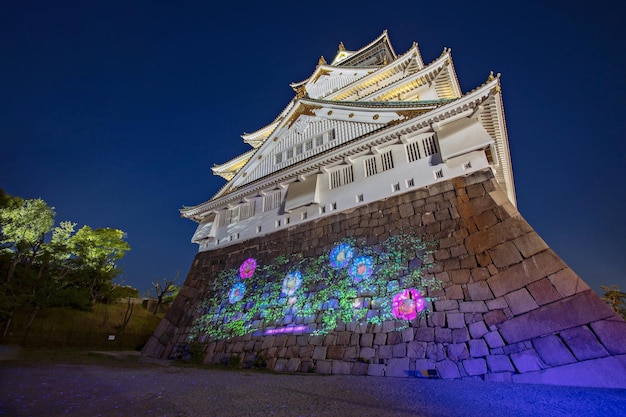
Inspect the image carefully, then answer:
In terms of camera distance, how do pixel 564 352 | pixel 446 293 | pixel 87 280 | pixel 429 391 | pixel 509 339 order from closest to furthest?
1. pixel 429 391
2. pixel 564 352
3. pixel 509 339
4. pixel 446 293
5. pixel 87 280

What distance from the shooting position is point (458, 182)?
8.25 meters

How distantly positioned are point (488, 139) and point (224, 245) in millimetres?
11511

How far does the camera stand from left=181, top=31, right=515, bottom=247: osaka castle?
28.3ft

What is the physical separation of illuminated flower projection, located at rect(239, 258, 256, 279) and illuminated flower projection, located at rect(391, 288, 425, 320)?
621cm

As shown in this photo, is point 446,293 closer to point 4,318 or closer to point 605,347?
point 605,347

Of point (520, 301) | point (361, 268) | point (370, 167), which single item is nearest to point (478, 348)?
point (520, 301)

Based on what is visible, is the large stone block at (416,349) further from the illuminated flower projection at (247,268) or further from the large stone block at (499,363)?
the illuminated flower projection at (247,268)

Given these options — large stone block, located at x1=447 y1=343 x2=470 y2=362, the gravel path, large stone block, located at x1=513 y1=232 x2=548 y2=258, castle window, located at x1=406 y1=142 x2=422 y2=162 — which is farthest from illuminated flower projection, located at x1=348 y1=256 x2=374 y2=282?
castle window, located at x1=406 y1=142 x2=422 y2=162

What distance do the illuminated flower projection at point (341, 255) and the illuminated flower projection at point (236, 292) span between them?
4026 millimetres

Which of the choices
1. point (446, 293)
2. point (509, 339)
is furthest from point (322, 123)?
point (509, 339)

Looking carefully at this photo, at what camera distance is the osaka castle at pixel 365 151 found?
8.62 m

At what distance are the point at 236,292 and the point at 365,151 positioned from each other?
298 inches

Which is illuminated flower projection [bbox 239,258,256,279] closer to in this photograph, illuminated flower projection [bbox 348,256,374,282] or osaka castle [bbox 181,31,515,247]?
osaka castle [bbox 181,31,515,247]

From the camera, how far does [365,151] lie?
10.2 meters
